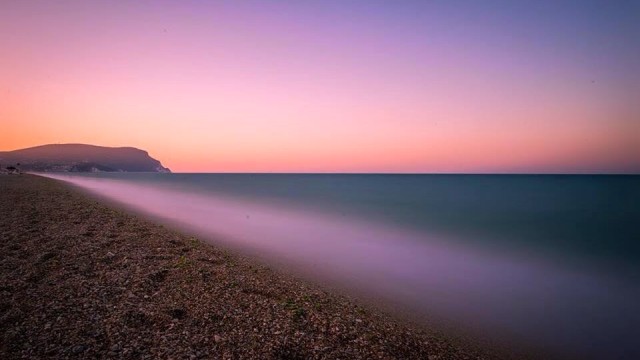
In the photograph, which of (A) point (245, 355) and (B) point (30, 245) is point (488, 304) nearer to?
(A) point (245, 355)

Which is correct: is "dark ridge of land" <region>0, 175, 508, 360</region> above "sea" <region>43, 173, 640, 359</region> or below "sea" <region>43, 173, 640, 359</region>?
above

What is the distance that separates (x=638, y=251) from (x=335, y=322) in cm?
3003

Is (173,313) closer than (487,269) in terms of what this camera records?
Yes

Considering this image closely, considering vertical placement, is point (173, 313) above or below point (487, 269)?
above

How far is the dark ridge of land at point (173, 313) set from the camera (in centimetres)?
701

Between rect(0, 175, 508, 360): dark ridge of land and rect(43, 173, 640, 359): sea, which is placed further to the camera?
rect(43, 173, 640, 359): sea

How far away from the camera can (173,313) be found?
8.60 m

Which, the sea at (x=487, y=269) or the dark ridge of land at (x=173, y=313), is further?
the sea at (x=487, y=269)

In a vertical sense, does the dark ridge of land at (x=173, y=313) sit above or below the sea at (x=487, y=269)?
above

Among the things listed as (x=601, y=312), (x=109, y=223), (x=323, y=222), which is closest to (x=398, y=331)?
(x=601, y=312)

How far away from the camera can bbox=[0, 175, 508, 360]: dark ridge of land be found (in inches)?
276

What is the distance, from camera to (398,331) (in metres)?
9.42

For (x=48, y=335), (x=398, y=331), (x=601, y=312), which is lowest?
(x=601, y=312)

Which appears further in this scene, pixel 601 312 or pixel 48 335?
pixel 601 312
